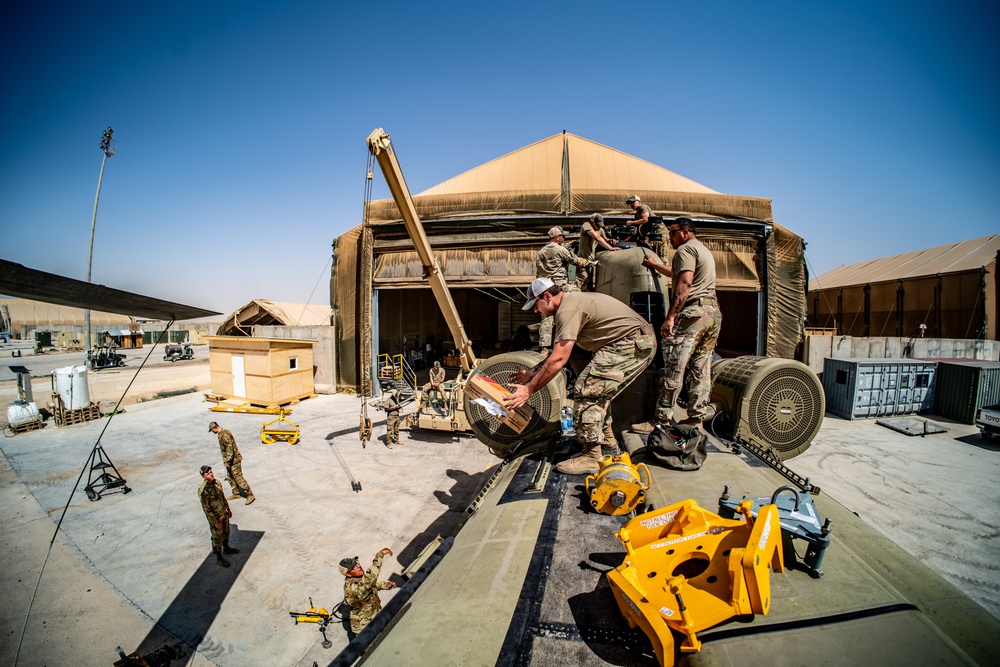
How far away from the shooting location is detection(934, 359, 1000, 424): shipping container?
11727mm

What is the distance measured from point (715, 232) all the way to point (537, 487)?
559 inches

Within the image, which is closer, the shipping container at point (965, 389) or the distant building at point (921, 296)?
the shipping container at point (965, 389)

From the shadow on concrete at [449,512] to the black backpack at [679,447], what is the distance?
2229 mm

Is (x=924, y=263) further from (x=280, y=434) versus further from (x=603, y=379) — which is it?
(x=280, y=434)

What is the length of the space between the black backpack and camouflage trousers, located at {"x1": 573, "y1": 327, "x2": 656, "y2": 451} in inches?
18.6

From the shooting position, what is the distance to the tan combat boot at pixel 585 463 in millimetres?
3588

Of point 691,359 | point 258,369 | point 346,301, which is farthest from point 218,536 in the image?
point 346,301

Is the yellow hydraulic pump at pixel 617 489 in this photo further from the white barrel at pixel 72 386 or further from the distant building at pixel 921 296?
the distant building at pixel 921 296

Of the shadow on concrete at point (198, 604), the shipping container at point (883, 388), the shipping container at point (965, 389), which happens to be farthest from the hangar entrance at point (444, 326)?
the shadow on concrete at point (198, 604)

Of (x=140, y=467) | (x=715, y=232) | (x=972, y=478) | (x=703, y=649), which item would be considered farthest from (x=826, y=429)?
(x=140, y=467)

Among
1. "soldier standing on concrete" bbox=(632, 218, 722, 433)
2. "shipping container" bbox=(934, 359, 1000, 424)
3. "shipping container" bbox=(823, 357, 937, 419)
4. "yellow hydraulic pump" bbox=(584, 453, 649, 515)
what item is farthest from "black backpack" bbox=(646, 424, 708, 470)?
"shipping container" bbox=(934, 359, 1000, 424)

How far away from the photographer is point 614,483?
9.35ft

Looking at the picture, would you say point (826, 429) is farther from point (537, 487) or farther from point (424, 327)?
point (424, 327)

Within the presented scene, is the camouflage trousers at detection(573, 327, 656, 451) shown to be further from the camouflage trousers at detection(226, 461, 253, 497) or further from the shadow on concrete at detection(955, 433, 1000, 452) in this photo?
the shadow on concrete at detection(955, 433, 1000, 452)
